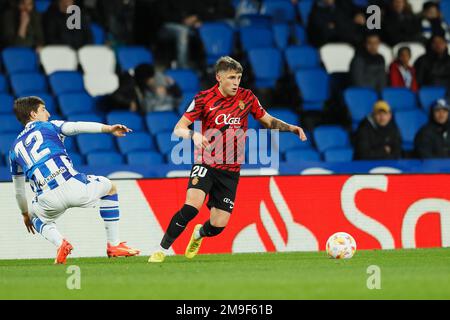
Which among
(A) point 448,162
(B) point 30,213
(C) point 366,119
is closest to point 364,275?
(B) point 30,213

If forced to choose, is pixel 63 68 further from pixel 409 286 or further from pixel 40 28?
pixel 409 286

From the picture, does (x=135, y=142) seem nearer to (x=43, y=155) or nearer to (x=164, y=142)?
(x=164, y=142)

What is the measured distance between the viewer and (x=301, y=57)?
62.2 feet

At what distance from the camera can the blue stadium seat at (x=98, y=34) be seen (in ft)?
62.0

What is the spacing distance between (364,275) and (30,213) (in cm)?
359

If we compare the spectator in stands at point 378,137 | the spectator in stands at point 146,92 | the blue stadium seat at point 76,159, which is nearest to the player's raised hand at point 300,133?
the spectator in stands at point 378,137

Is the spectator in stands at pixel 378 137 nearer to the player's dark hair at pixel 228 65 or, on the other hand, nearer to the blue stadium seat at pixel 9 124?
the blue stadium seat at pixel 9 124

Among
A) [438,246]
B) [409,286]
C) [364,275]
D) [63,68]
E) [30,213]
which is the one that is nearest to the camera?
[409,286]

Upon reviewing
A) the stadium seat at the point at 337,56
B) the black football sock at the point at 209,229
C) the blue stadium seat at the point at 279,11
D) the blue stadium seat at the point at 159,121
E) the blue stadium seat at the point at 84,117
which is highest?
the blue stadium seat at the point at 279,11

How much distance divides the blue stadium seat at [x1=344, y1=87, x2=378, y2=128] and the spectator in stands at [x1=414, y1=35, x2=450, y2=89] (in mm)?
1455

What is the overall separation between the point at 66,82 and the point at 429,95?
581 cm

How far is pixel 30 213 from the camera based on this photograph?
11688 mm

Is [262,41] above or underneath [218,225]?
above

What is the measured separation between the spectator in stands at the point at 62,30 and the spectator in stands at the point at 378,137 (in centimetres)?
469
